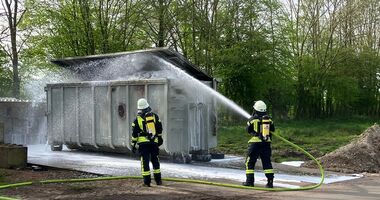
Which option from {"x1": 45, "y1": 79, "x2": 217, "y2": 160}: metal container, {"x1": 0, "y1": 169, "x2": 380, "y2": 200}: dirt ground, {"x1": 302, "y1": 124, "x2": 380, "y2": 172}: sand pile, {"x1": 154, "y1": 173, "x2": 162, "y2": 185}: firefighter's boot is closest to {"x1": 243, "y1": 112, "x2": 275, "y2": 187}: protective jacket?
{"x1": 0, "y1": 169, "x2": 380, "y2": 200}: dirt ground

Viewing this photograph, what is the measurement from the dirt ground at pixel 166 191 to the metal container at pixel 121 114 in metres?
2.23

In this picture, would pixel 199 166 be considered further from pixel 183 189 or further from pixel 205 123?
pixel 183 189

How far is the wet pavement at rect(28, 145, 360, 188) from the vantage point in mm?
8722

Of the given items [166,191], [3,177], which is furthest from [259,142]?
[3,177]

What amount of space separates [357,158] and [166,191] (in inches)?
192

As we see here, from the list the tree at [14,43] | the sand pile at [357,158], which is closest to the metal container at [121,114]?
the sand pile at [357,158]

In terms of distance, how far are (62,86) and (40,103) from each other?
94.4 inches

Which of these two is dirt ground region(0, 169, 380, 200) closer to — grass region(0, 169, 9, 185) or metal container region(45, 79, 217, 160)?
grass region(0, 169, 9, 185)

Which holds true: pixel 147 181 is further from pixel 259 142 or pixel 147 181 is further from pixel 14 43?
pixel 14 43

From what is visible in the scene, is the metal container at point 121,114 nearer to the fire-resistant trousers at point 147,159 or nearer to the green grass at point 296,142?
the fire-resistant trousers at point 147,159

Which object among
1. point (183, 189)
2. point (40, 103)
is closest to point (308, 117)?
point (40, 103)

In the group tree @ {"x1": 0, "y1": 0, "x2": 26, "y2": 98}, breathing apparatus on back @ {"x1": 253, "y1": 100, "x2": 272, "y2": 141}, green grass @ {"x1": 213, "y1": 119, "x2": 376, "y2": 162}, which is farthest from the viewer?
tree @ {"x1": 0, "y1": 0, "x2": 26, "y2": 98}

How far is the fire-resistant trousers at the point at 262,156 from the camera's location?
7.84 m

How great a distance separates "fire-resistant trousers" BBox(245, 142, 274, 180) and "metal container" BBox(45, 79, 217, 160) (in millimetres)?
2657
